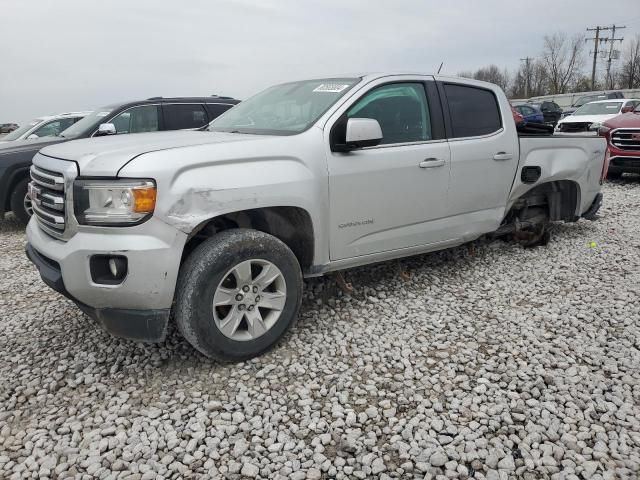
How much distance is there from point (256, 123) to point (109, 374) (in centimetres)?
207

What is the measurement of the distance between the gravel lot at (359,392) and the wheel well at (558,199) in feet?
4.08

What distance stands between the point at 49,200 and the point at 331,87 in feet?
6.89

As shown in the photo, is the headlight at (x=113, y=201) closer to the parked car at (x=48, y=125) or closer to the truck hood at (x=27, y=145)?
the truck hood at (x=27, y=145)

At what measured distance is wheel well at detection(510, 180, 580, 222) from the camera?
5148 mm

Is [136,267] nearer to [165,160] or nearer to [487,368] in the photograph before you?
[165,160]

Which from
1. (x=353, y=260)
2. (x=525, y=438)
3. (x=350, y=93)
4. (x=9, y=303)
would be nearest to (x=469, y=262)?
(x=353, y=260)

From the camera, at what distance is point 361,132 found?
3.15 m

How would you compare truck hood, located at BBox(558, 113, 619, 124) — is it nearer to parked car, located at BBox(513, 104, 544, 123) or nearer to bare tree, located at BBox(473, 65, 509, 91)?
parked car, located at BBox(513, 104, 544, 123)

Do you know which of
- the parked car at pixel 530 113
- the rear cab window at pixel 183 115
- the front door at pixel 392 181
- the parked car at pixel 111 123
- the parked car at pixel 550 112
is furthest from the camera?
the parked car at pixel 550 112

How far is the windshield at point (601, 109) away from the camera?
16.1 m

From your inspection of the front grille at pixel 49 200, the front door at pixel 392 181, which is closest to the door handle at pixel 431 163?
the front door at pixel 392 181

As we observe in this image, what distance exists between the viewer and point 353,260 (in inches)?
139

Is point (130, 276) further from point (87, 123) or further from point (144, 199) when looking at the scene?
point (87, 123)

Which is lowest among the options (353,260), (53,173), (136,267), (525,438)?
(525,438)
